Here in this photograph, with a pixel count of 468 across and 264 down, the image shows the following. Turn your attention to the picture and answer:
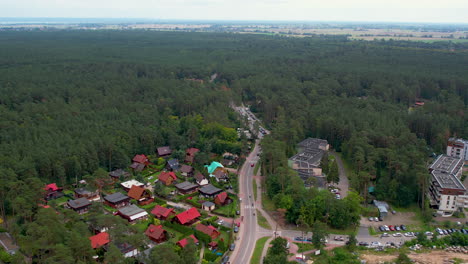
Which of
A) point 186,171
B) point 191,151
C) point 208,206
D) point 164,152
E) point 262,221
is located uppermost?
point 191,151

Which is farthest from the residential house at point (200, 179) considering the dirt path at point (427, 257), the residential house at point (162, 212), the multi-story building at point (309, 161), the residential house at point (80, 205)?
the dirt path at point (427, 257)

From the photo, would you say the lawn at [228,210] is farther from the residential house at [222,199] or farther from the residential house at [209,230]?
the residential house at [209,230]

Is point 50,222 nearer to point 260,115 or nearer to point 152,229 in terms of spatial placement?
point 152,229

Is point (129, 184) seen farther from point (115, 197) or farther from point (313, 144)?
point (313, 144)

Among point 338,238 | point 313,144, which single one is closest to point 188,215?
point 338,238

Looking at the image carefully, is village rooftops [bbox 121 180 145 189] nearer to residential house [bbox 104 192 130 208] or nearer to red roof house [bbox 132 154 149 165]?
residential house [bbox 104 192 130 208]

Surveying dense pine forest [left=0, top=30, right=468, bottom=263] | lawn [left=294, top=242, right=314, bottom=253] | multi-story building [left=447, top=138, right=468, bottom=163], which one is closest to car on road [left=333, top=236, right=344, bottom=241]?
dense pine forest [left=0, top=30, right=468, bottom=263]
